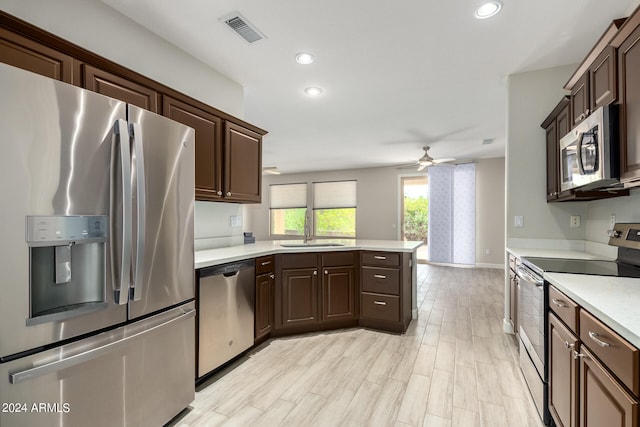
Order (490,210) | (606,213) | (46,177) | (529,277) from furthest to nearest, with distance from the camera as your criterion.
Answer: (490,210)
(606,213)
(529,277)
(46,177)

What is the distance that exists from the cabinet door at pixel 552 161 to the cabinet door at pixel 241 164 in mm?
2795

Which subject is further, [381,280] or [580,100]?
[381,280]

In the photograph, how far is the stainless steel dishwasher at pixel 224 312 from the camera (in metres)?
2.07

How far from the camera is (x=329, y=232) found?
8.69 metres

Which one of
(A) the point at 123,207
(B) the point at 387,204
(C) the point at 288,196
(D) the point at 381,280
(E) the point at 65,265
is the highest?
(C) the point at 288,196

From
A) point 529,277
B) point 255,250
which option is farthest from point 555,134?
point 255,250

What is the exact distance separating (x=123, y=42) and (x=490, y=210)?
726 cm

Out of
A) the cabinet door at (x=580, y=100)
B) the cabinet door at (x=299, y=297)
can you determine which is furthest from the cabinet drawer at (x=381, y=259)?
the cabinet door at (x=580, y=100)

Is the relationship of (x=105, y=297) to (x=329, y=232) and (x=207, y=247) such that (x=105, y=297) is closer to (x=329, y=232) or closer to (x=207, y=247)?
(x=207, y=247)

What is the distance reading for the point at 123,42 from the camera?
2123 mm

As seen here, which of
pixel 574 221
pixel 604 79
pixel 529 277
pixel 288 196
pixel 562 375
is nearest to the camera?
pixel 562 375

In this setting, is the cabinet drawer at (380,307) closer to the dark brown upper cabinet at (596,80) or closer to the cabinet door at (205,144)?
the cabinet door at (205,144)

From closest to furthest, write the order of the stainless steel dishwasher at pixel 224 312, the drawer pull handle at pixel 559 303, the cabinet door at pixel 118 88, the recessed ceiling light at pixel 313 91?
the drawer pull handle at pixel 559 303, the cabinet door at pixel 118 88, the stainless steel dishwasher at pixel 224 312, the recessed ceiling light at pixel 313 91

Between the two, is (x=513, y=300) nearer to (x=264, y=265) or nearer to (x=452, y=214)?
(x=264, y=265)
